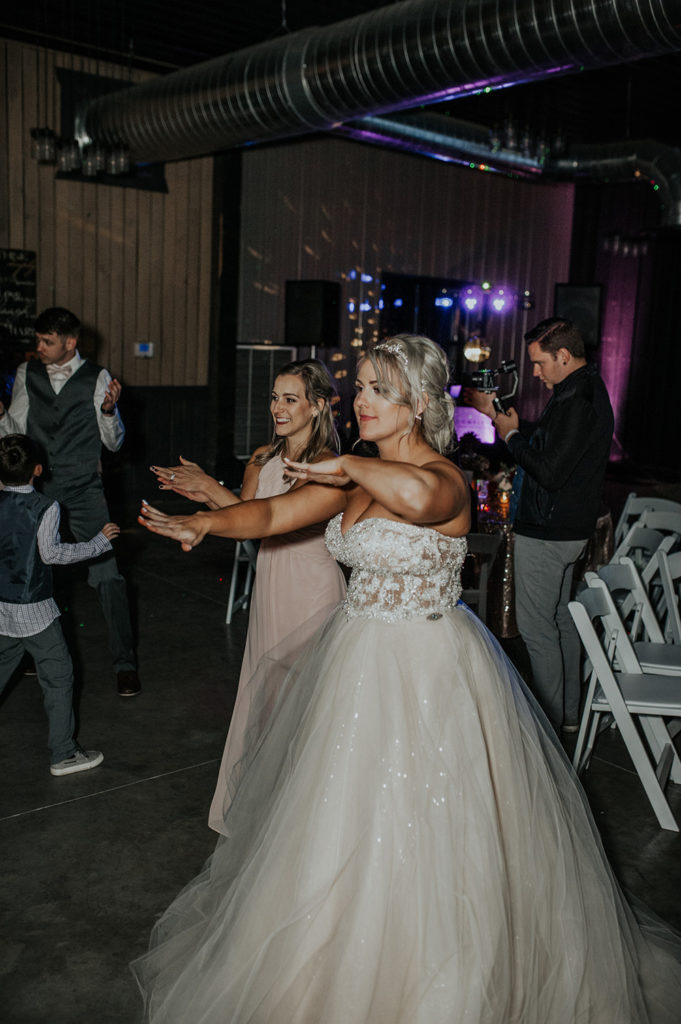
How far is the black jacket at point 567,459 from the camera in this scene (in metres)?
3.46

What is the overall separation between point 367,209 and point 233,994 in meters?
9.35

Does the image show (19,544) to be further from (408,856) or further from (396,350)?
(408,856)

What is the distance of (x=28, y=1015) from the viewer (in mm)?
2158

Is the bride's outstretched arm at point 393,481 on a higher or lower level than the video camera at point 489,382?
lower

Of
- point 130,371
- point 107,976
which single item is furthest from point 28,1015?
point 130,371

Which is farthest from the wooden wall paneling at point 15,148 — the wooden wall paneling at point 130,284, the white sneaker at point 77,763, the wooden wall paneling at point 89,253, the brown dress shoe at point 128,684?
the white sneaker at point 77,763

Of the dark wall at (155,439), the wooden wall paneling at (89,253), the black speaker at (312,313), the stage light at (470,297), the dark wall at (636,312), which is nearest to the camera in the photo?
the wooden wall paneling at (89,253)

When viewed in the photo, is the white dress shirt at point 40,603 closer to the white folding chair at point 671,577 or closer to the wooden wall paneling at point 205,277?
the white folding chair at point 671,577

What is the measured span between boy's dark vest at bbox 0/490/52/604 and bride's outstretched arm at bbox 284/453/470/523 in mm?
1538

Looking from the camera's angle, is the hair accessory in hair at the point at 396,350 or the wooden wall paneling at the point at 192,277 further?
the wooden wall paneling at the point at 192,277

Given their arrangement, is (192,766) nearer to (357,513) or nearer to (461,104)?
(357,513)

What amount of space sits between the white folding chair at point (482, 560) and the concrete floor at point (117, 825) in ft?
3.42

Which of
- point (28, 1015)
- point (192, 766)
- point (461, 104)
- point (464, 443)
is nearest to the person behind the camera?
point (28, 1015)

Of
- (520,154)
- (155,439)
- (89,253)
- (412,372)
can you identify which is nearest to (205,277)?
(89,253)
